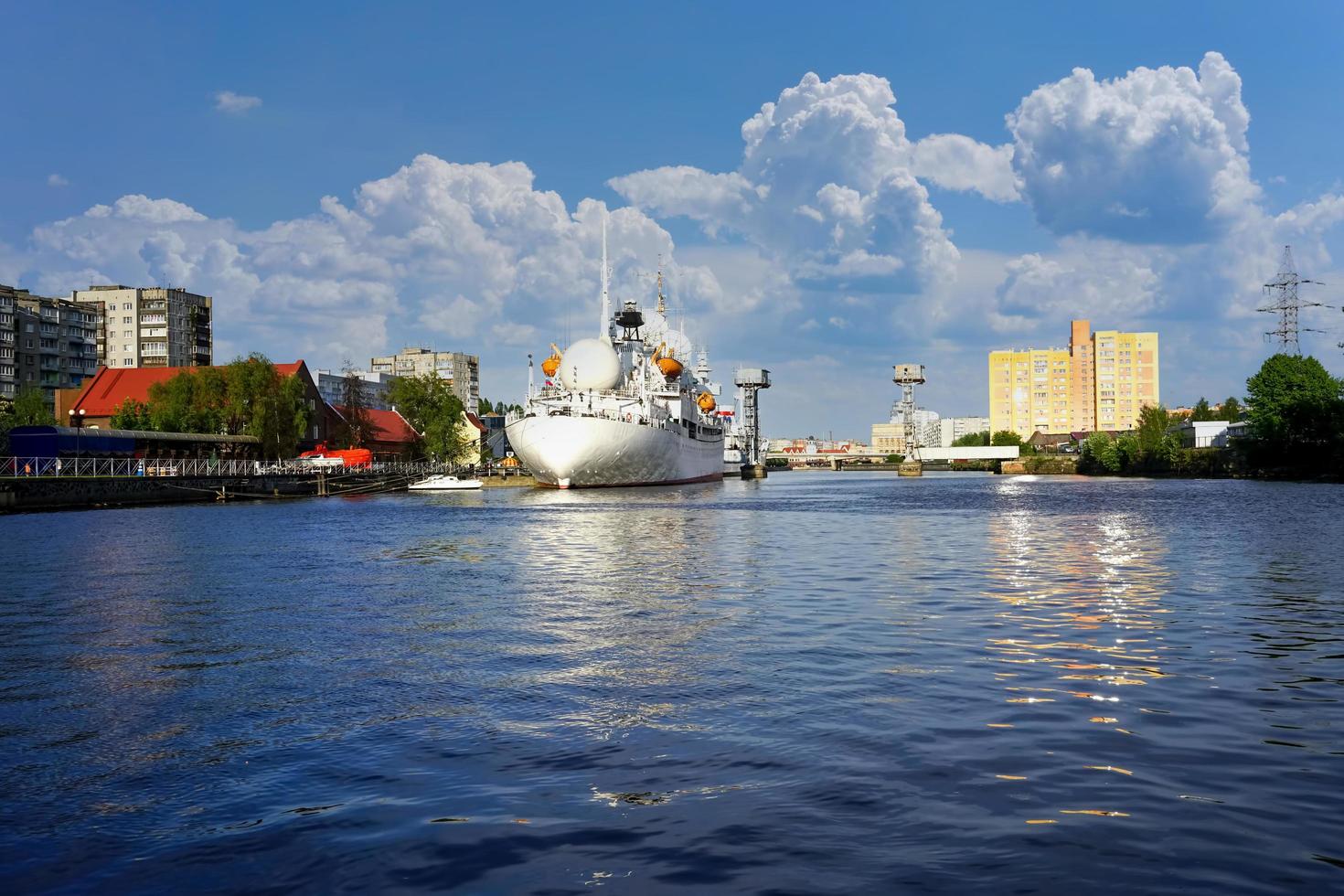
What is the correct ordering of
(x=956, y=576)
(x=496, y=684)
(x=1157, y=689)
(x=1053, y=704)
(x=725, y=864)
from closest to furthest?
1. (x=725, y=864)
2. (x=1053, y=704)
3. (x=1157, y=689)
4. (x=496, y=684)
5. (x=956, y=576)

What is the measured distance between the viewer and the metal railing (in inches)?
3012

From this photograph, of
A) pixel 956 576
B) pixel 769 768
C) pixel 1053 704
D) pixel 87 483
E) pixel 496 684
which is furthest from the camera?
pixel 87 483

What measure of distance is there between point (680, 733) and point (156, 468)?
8534 cm

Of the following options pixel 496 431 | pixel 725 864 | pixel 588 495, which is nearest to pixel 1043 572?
pixel 725 864

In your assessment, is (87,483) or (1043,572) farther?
(87,483)

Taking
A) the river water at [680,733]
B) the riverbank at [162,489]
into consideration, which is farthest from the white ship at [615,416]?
the river water at [680,733]

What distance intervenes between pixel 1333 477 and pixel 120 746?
119872 mm

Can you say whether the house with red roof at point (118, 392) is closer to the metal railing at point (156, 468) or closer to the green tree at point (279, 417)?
the green tree at point (279, 417)

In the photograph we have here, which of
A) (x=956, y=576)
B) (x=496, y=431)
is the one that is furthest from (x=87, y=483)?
(x=496, y=431)

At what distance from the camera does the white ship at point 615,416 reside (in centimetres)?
9388

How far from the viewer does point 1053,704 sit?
1237 centimetres

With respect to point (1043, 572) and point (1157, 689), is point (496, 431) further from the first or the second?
point (1157, 689)

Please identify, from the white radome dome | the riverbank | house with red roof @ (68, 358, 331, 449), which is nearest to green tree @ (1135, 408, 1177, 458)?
the white radome dome

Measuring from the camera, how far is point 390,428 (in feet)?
531
